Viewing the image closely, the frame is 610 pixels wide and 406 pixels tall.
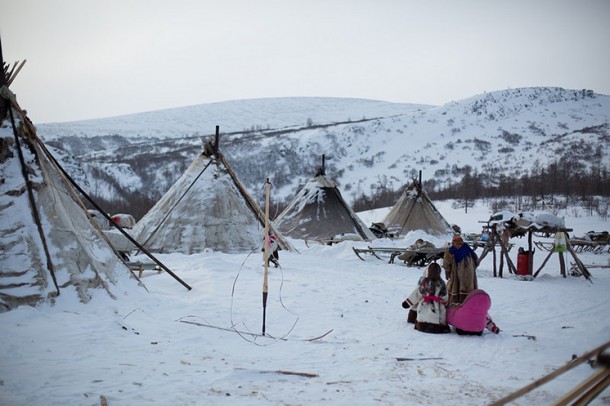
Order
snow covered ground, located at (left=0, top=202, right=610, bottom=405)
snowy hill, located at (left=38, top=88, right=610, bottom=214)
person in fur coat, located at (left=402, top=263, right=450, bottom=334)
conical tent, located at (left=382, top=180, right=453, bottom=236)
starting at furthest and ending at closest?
snowy hill, located at (left=38, top=88, right=610, bottom=214)
conical tent, located at (left=382, top=180, right=453, bottom=236)
person in fur coat, located at (left=402, top=263, right=450, bottom=334)
snow covered ground, located at (left=0, top=202, right=610, bottom=405)

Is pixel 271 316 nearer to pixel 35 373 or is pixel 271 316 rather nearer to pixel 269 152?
pixel 35 373

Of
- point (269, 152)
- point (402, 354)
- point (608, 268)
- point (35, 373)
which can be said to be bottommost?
point (608, 268)

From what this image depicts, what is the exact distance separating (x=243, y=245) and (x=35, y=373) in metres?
8.85

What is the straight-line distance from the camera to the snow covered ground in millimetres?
3367

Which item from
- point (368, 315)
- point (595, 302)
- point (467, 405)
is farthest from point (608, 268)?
point (467, 405)

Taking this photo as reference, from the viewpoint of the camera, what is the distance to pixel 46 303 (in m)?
4.92

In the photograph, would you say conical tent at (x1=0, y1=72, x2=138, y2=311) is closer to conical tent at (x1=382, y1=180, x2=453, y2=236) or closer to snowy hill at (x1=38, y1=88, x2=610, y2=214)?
conical tent at (x1=382, y1=180, x2=453, y2=236)

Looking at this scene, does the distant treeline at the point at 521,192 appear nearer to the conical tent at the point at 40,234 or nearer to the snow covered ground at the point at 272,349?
the snow covered ground at the point at 272,349

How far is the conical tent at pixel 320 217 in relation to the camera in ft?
56.7

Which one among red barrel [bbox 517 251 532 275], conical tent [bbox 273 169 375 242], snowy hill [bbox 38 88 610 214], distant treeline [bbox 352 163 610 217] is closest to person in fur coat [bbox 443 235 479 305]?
red barrel [bbox 517 251 532 275]

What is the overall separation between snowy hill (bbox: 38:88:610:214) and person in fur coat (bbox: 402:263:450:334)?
4123 cm

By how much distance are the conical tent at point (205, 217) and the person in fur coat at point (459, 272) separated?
7.24 meters

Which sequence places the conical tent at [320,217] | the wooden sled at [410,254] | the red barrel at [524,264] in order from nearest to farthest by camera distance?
the red barrel at [524,264] → the wooden sled at [410,254] → the conical tent at [320,217]

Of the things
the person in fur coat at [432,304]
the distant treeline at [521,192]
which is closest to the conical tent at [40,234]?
the person in fur coat at [432,304]
